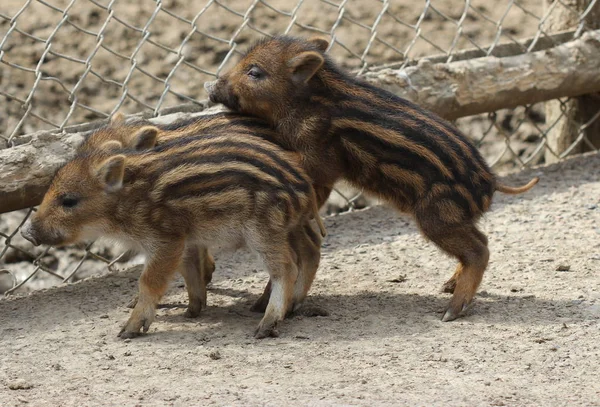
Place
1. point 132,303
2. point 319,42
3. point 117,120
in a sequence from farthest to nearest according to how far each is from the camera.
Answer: point 319,42 < point 117,120 < point 132,303

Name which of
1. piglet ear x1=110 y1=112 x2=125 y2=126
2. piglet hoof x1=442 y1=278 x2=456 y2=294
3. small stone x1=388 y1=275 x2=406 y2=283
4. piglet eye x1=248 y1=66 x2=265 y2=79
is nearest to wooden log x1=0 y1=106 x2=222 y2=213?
piglet ear x1=110 y1=112 x2=125 y2=126

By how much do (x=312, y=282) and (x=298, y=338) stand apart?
687 millimetres

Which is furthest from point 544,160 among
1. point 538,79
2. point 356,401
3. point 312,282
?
point 356,401

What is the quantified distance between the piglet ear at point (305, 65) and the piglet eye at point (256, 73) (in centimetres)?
18

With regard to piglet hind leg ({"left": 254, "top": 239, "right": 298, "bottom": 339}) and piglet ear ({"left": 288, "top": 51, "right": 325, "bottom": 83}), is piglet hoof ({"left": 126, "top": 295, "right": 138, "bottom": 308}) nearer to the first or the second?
piglet hind leg ({"left": 254, "top": 239, "right": 298, "bottom": 339})

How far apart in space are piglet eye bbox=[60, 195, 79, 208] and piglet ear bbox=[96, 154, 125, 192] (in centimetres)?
18

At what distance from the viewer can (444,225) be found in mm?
5703

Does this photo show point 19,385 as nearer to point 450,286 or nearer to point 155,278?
point 155,278

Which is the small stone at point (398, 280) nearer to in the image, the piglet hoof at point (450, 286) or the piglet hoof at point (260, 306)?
the piglet hoof at point (450, 286)

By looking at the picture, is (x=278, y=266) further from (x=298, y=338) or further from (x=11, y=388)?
(x=11, y=388)

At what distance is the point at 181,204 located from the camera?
18.2 feet

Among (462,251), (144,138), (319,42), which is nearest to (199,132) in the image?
(144,138)

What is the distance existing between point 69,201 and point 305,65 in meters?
1.50

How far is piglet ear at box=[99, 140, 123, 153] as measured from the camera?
5.77 m
